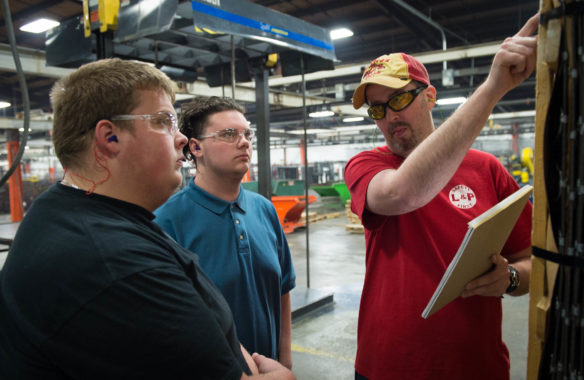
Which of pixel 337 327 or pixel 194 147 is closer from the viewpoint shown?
pixel 194 147

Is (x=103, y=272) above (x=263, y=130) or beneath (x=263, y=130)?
beneath

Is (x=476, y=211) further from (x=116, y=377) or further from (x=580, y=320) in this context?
(x=116, y=377)

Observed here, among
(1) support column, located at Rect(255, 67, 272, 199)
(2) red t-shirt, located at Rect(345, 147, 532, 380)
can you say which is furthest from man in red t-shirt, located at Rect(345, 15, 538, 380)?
(1) support column, located at Rect(255, 67, 272, 199)

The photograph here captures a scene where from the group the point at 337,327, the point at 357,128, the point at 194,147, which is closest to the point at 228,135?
the point at 194,147

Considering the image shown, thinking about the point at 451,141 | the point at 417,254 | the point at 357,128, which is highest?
the point at 357,128

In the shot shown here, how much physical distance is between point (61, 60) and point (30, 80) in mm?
10615

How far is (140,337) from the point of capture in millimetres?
825

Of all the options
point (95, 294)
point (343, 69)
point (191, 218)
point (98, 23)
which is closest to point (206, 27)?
point (98, 23)

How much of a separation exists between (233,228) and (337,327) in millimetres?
3036

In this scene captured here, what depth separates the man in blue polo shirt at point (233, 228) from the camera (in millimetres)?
1780

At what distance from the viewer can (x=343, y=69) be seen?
997cm

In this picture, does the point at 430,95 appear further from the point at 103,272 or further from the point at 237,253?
the point at 103,272

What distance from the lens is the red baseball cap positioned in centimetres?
149

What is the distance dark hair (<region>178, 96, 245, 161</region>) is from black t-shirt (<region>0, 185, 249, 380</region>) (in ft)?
3.96
